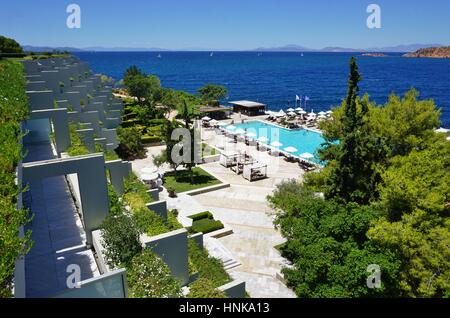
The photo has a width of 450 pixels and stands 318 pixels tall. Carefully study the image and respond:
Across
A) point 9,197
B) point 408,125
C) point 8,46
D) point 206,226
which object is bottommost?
point 206,226

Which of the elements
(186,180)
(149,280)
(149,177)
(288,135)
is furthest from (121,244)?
(288,135)

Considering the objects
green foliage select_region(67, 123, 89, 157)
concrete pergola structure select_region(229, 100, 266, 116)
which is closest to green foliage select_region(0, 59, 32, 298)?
green foliage select_region(67, 123, 89, 157)

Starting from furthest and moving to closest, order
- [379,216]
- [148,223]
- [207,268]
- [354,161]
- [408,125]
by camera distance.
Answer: [408,125], [354,161], [379,216], [207,268], [148,223]

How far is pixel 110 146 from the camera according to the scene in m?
25.6

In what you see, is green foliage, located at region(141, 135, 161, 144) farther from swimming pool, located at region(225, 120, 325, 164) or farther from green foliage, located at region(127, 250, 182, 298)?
green foliage, located at region(127, 250, 182, 298)

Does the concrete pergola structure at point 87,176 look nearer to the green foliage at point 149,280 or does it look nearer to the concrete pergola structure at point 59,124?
the green foliage at point 149,280

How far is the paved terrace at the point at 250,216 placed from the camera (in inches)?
601

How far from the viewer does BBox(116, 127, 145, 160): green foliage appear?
30109 millimetres

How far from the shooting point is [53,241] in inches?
423

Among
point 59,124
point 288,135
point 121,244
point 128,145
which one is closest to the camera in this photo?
point 121,244

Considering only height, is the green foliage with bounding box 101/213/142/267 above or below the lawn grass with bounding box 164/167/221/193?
above

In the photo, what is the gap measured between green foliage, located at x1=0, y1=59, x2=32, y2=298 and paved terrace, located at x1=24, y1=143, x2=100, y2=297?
42.5 inches

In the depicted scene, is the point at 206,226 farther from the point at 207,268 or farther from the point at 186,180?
the point at 186,180

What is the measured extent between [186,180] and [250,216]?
7860mm
